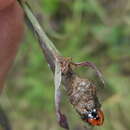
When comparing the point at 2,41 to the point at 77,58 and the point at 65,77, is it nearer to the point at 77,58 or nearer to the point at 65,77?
the point at 65,77

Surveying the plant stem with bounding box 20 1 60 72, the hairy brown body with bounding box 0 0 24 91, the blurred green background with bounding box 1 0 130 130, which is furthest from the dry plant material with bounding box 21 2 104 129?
the blurred green background with bounding box 1 0 130 130

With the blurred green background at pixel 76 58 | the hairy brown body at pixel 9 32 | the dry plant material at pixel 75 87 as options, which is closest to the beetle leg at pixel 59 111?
the dry plant material at pixel 75 87

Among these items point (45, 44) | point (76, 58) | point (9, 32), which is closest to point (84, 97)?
point (45, 44)

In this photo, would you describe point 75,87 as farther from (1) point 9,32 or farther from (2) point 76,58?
(2) point 76,58

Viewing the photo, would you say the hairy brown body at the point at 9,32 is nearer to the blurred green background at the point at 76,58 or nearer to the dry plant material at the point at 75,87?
the dry plant material at the point at 75,87

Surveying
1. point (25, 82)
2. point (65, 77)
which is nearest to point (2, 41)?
point (65, 77)
